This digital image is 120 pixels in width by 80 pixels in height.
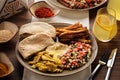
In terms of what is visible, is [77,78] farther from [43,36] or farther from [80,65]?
[43,36]

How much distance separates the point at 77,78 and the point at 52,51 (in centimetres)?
12

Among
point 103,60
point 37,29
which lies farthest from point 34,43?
Answer: point 103,60

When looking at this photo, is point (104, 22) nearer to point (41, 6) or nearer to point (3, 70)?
point (41, 6)

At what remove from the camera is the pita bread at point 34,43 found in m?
0.94

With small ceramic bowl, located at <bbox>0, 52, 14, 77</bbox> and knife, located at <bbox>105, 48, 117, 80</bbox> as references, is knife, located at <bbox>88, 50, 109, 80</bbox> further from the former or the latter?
small ceramic bowl, located at <bbox>0, 52, 14, 77</bbox>

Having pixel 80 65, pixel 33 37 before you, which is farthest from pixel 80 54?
pixel 33 37

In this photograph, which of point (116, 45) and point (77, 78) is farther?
point (116, 45)

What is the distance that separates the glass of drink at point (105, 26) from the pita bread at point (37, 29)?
0.17m

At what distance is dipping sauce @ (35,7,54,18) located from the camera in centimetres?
116

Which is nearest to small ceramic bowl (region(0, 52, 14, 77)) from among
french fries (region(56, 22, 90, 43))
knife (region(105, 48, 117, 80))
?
french fries (region(56, 22, 90, 43))

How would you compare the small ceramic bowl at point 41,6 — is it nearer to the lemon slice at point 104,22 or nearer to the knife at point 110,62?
the lemon slice at point 104,22

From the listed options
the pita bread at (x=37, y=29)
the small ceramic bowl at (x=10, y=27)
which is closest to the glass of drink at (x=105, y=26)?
the pita bread at (x=37, y=29)

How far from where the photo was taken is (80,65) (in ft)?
3.04

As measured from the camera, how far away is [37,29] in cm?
101
